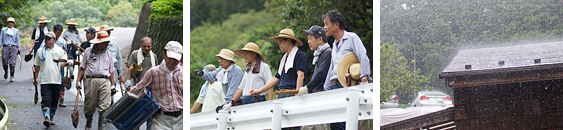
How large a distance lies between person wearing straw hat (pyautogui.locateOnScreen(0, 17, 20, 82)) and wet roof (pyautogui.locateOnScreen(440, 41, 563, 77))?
24.4ft

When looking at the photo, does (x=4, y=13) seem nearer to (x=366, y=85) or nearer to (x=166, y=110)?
(x=166, y=110)

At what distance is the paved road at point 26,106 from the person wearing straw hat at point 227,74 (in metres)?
2.08

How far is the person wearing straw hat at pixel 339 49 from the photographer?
506cm

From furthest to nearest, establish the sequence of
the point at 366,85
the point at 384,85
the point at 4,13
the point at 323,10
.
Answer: the point at 4,13 → the point at 323,10 → the point at 384,85 → the point at 366,85

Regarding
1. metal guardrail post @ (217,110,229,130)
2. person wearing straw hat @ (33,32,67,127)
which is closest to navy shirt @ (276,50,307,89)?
metal guardrail post @ (217,110,229,130)

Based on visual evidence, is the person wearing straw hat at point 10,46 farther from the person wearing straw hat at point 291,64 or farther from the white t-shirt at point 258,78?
the person wearing straw hat at point 291,64

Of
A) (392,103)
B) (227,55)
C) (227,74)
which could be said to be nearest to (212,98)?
(227,74)

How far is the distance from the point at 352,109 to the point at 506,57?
195 cm

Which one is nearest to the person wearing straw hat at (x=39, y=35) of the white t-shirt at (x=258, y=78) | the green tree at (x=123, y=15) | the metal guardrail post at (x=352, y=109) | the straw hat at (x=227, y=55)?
the green tree at (x=123, y=15)

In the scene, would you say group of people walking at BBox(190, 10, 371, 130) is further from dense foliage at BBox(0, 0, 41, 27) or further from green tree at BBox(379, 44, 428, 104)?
dense foliage at BBox(0, 0, 41, 27)

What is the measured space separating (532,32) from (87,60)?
4.31 meters

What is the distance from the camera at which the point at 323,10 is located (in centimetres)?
813

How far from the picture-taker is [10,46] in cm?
1146

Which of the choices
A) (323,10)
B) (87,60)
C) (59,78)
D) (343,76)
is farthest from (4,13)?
(343,76)
